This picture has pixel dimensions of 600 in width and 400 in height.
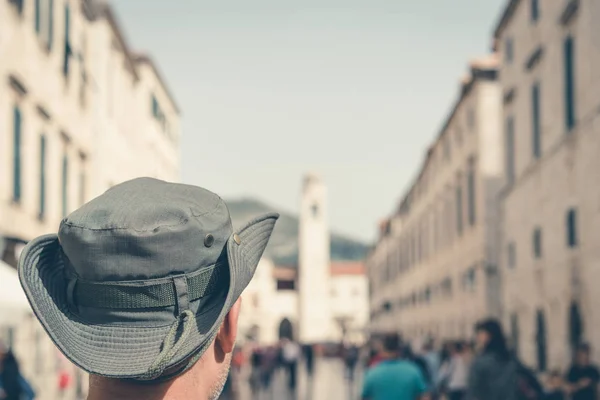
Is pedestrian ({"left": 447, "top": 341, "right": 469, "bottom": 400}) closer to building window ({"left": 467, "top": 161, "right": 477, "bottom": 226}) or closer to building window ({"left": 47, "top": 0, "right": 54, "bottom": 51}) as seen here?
building window ({"left": 47, "top": 0, "right": 54, "bottom": 51})

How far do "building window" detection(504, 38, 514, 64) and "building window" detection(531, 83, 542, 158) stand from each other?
3.33 metres

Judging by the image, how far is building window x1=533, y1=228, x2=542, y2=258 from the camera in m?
23.1

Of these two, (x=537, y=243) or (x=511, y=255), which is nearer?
(x=537, y=243)

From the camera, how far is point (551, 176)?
70.4 ft

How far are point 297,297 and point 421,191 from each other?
202ft

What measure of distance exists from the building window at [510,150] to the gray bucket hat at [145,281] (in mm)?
25219

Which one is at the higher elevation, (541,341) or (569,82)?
(569,82)

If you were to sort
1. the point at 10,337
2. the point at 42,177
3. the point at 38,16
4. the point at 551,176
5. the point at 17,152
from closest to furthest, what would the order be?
the point at 10,337 → the point at 17,152 → the point at 38,16 → the point at 551,176 → the point at 42,177

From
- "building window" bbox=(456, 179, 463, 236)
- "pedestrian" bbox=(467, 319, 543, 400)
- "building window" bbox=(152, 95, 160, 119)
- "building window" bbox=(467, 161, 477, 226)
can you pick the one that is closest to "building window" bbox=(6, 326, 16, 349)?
"pedestrian" bbox=(467, 319, 543, 400)

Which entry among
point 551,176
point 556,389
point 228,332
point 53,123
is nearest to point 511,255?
point 551,176

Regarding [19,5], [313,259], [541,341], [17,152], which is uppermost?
[313,259]

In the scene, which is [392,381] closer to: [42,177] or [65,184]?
[42,177]

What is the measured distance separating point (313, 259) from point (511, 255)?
8097 cm

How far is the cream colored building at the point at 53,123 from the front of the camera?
1870 centimetres
